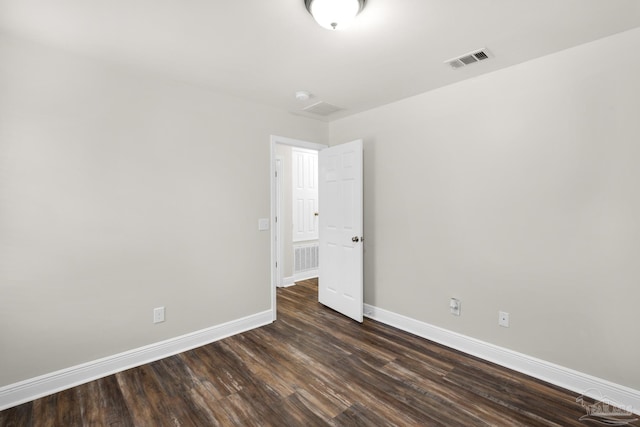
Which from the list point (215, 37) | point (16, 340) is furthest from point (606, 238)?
point (16, 340)

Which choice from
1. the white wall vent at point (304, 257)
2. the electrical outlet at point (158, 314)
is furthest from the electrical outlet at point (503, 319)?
the white wall vent at point (304, 257)

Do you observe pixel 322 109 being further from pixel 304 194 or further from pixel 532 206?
pixel 532 206

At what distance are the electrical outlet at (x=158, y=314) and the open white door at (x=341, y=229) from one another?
76.3 inches

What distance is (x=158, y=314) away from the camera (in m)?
2.71

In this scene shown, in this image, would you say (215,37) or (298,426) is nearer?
(298,426)

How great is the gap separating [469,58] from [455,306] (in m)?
2.16

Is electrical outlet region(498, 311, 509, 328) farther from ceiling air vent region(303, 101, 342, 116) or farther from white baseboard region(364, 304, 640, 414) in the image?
ceiling air vent region(303, 101, 342, 116)

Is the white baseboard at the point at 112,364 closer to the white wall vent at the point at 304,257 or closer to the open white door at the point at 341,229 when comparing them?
the open white door at the point at 341,229

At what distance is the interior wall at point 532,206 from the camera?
6.66 ft

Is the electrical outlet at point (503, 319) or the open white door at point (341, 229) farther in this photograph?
the open white door at point (341, 229)

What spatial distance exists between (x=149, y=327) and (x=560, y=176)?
11.8 feet

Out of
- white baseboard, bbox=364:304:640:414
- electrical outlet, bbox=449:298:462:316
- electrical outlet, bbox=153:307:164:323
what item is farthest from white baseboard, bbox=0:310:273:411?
electrical outlet, bbox=449:298:462:316

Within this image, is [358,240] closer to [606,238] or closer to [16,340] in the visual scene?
[606,238]

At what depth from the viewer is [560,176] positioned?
2.25 m
